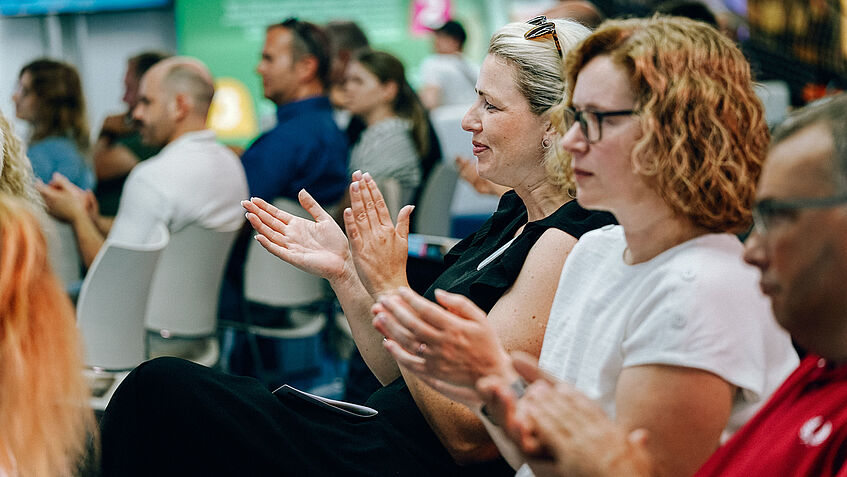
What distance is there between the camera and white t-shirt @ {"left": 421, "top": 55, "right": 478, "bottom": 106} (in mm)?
6570

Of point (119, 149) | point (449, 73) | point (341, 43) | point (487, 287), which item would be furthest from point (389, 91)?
point (487, 287)

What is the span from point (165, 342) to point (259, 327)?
63 centimetres

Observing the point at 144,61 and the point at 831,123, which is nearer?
the point at 831,123

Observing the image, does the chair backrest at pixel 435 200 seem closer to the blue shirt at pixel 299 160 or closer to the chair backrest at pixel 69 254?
the blue shirt at pixel 299 160

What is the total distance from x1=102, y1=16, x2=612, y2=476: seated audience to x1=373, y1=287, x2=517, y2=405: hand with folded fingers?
450 mm

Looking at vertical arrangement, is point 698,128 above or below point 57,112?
above

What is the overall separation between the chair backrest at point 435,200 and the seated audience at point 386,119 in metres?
0.18

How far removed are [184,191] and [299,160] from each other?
0.86 metres

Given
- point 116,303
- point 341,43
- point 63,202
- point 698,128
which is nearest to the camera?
point 698,128

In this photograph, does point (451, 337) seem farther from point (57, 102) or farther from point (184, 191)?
point (57, 102)

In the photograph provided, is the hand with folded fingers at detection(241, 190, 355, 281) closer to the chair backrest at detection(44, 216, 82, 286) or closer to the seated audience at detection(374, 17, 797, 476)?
the seated audience at detection(374, 17, 797, 476)

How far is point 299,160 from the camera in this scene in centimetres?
421

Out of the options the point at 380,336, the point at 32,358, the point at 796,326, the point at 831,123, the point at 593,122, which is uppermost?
the point at 831,123

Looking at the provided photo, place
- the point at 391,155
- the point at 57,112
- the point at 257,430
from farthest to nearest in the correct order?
the point at 391,155, the point at 57,112, the point at 257,430
